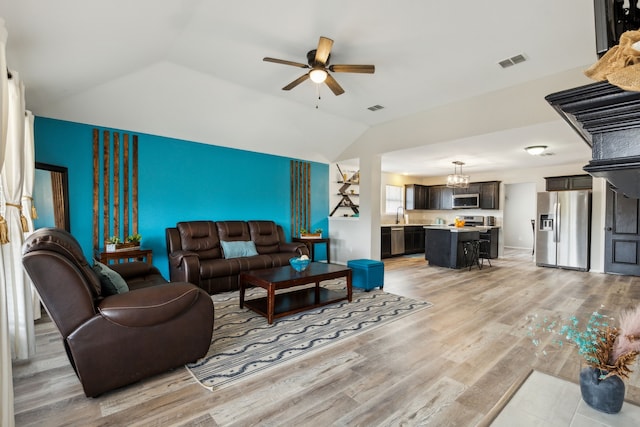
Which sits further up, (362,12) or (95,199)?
(362,12)

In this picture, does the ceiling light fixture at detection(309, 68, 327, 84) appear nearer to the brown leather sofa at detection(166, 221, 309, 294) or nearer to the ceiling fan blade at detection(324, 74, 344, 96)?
the ceiling fan blade at detection(324, 74, 344, 96)

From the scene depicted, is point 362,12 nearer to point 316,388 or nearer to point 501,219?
point 316,388

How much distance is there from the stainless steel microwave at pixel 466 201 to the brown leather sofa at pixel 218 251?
5.68 metres

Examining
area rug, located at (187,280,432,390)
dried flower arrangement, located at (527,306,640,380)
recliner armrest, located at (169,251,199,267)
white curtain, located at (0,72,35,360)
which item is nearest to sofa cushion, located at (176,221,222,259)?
recliner armrest, located at (169,251,199,267)

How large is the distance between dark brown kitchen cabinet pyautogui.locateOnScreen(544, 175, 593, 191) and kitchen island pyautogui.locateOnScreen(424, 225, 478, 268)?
94.1 inches

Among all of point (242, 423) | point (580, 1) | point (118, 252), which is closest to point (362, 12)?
point (580, 1)

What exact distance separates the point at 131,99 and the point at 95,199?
148cm

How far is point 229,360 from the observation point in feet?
7.61

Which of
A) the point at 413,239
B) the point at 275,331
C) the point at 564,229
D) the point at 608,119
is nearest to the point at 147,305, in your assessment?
the point at 275,331

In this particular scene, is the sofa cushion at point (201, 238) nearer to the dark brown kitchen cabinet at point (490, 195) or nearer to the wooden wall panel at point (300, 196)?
the wooden wall panel at point (300, 196)

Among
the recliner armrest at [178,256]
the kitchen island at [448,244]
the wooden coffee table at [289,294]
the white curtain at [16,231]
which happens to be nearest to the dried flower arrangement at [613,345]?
the wooden coffee table at [289,294]

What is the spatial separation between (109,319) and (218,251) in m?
2.87

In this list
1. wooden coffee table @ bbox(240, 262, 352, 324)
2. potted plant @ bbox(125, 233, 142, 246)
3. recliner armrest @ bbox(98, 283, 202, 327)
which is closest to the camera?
recliner armrest @ bbox(98, 283, 202, 327)

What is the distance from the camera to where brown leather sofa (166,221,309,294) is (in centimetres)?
399
